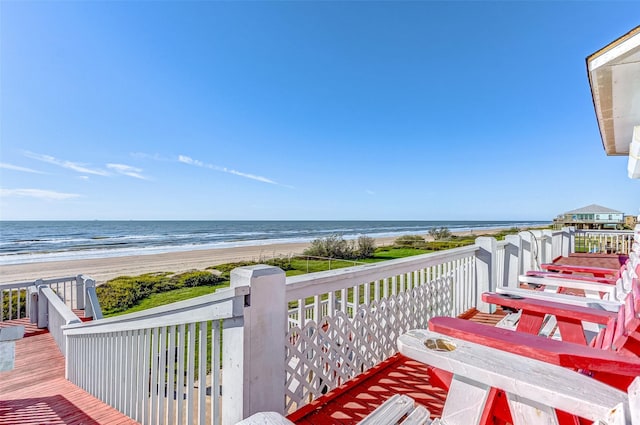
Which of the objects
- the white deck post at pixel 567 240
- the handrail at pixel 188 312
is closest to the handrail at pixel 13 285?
the handrail at pixel 188 312

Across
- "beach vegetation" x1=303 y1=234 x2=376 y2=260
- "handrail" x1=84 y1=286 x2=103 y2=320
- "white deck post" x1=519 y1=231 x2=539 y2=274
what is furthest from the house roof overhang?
"beach vegetation" x1=303 y1=234 x2=376 y2=260

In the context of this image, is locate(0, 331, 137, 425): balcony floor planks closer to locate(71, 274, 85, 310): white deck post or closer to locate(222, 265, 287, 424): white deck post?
locate(71, 274, 85, 310): white deck post

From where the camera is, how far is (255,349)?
1.44 m

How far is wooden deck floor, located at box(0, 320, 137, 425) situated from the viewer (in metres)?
2.57

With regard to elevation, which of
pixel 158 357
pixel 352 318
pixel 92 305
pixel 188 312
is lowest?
pixel 92 305

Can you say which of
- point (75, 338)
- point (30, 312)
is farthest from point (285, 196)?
point (75, 338)

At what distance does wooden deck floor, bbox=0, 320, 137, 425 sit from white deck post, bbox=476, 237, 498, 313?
159 inches

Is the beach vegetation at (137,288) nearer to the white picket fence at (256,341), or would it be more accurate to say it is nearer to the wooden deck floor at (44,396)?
the wooden deck floor at (44,396)

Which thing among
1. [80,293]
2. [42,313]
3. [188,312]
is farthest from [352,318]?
[80,293]

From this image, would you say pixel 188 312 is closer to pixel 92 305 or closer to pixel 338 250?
pixel 92 305

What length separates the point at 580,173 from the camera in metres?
18.7

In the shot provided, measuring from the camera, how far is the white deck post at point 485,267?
12.7ft

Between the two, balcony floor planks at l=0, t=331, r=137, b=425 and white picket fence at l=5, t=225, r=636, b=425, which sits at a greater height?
white picket fence at l=5, t=225, r=636, b=425

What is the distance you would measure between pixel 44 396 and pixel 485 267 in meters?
5.47
